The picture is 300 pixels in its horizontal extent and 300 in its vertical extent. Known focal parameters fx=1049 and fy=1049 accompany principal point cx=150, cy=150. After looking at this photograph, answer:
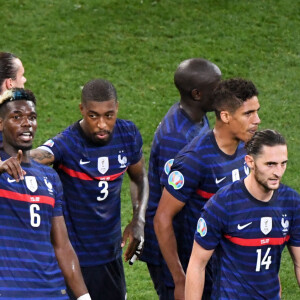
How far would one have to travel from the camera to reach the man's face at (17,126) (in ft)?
21.1

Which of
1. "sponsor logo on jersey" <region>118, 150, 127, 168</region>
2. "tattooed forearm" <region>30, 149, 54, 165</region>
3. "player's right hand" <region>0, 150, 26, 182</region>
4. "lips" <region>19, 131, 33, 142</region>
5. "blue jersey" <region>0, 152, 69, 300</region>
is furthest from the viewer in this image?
"sponsor logo on jersey" <region>118, 150, 127, 168</region>

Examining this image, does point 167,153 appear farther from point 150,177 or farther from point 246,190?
point 246,190

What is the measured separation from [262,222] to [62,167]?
5.99 feet

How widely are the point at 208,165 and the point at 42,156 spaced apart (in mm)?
1210

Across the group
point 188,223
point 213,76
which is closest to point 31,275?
point 188,223

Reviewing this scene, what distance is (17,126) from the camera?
645 cm

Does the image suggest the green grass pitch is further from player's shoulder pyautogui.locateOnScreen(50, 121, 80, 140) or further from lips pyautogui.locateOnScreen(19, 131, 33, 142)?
lips pyautogui.locateOnScreen(19, 131, 33, 142)

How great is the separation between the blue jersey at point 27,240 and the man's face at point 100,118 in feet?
3.58

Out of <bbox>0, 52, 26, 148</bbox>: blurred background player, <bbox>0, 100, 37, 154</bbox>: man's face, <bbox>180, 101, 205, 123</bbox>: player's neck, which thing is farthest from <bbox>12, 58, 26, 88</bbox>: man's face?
<bbox>0, 100, 37, 154</bbox>: man's face

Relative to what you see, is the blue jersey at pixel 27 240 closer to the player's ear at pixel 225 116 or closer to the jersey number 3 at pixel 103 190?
the jersey number 3 at pixel 103 190

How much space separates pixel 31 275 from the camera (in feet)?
20.5

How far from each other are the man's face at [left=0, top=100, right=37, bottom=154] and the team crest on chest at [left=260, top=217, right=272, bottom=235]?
149cm

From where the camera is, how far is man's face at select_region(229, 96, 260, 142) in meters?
7.00

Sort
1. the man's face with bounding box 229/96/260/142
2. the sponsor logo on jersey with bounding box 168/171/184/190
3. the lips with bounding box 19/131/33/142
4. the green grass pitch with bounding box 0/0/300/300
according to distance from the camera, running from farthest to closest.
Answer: the green grass pitch with bounding box 0/0/300/300 → the man's face with bounding box 229/96/260/142 → the sponsor logo on jersey with bounding box 168/171/184/190 → the lips with bounding box 19/131/33/142
